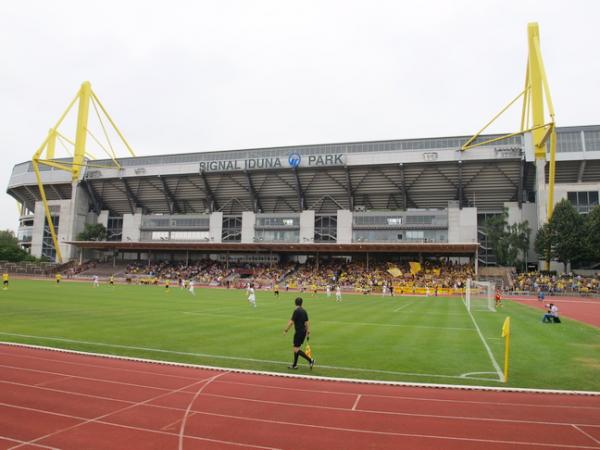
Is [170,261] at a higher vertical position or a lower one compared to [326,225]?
lower

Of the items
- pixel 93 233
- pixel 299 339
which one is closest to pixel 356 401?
pixel 299 339

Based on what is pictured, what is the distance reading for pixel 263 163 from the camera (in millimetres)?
74250

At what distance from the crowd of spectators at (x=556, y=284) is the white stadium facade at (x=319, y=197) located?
980 cm

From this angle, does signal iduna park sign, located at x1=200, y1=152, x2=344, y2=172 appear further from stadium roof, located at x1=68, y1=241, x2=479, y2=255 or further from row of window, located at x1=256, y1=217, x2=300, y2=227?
stadium roof, located at x1=68, y1=241, x2=479, y2=255

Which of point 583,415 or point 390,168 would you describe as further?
point 390,168

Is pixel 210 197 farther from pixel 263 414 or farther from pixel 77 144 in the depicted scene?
pixel 263 414

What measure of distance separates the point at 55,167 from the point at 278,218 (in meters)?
49.6

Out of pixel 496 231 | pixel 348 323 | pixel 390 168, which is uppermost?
pixel 390 168

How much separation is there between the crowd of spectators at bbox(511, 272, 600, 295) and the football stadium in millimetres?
350

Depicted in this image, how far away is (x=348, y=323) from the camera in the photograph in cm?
2217

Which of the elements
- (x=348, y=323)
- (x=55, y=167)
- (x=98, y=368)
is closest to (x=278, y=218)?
(x=55, y=167)

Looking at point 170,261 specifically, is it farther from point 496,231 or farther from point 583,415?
point 583,415

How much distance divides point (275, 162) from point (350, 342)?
59.8m

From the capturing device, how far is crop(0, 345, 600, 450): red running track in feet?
22.7
